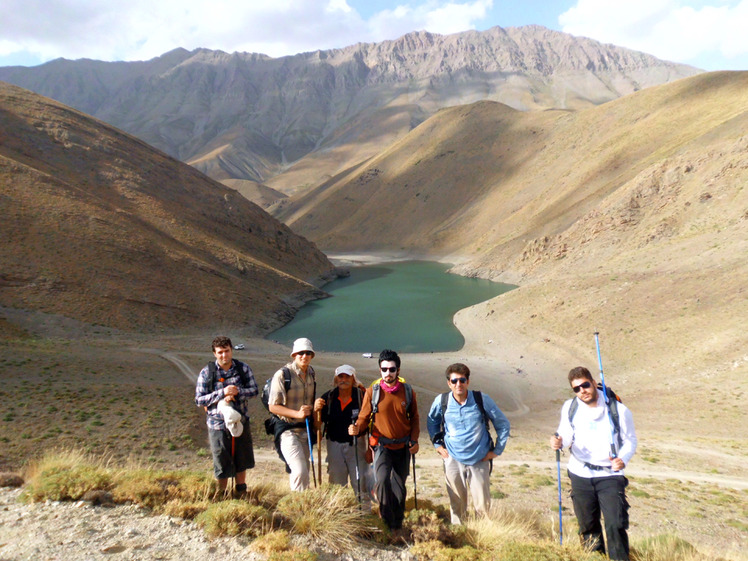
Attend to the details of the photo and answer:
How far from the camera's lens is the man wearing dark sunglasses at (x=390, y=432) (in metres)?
5.95

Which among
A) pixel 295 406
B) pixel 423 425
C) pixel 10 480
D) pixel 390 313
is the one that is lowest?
pixel 423 425

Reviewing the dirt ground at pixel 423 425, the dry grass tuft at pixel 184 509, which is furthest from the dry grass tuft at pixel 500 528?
the dry grass tuft at pixel 184 509

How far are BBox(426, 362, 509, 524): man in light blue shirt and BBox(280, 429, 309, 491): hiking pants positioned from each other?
173cm

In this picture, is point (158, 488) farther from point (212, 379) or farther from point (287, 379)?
point (287, 379)

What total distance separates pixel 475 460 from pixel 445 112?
138858mm

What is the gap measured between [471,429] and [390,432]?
1.03 m

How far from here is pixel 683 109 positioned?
76812mm

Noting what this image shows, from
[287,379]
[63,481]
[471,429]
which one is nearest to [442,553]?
[471,429]

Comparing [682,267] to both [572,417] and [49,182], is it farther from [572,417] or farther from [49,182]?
[49,182]

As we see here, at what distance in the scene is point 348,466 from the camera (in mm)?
6730

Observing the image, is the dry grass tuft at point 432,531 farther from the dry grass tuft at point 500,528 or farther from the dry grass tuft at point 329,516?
the dry grass tuft at point 329,516

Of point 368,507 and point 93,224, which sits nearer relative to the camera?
point 368,507

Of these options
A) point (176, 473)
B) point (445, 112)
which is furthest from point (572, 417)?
point (445, 112)

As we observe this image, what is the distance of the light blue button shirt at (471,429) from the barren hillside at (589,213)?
20819 millimetres
